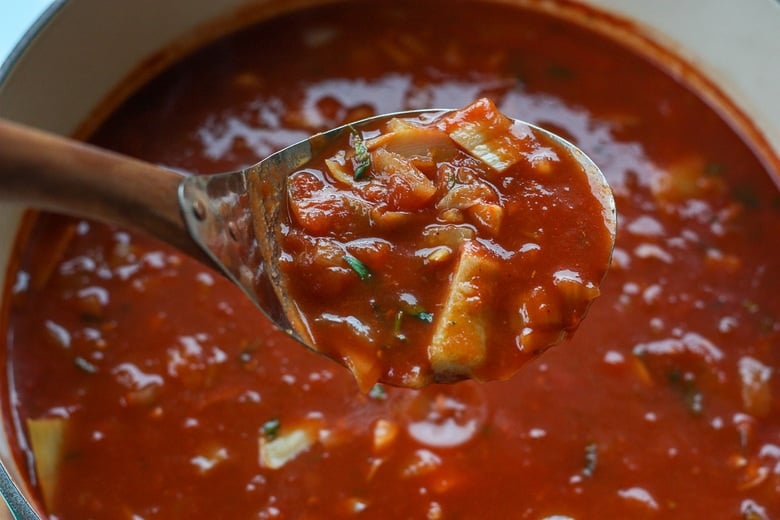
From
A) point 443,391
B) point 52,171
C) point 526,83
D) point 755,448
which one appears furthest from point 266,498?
point 526,83

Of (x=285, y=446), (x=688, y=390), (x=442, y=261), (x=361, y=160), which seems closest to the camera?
(x=442, y=261)

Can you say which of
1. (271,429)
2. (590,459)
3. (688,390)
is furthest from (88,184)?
(688,390)

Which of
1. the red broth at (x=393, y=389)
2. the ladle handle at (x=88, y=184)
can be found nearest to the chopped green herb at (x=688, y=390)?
the red broth at (x=393, y=389)

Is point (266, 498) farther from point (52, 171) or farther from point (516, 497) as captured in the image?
point (52, 171)

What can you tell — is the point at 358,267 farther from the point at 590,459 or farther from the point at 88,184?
the point at 590,459

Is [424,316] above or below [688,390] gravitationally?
above

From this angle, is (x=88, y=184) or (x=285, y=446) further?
(x=285, y=446)
